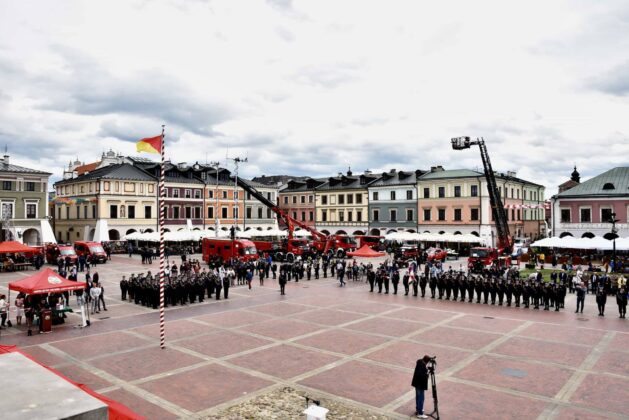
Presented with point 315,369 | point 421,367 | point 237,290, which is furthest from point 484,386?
point 237,290

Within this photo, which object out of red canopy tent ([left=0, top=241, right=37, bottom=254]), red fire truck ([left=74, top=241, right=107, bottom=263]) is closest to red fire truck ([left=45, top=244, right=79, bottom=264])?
red fire truck ([left=74, top=241, right=107, bottom=263])

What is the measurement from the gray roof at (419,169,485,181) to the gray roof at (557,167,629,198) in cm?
1068

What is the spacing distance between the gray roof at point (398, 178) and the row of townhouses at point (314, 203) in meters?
0.17

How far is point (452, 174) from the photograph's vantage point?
207 ft

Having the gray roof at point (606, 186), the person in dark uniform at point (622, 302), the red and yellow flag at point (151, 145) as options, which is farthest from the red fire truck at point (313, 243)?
the red and yellow flag at point (151, 145)

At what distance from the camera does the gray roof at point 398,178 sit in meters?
67.6

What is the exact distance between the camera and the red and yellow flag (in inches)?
691

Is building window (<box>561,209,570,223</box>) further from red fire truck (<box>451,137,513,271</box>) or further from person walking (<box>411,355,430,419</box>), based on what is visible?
person walking (<box>411,355,430,419</box>)

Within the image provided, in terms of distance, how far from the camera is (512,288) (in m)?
24.5

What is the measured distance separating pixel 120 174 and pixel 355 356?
5536cm

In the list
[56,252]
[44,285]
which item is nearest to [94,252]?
[56,252]

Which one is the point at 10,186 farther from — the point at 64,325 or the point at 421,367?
the point at 421,367

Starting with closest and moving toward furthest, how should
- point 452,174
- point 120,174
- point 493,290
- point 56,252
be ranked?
point 493,290, point 56,252, point 120,174, point 452,174

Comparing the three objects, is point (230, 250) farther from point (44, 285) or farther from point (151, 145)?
point (151, 145)
